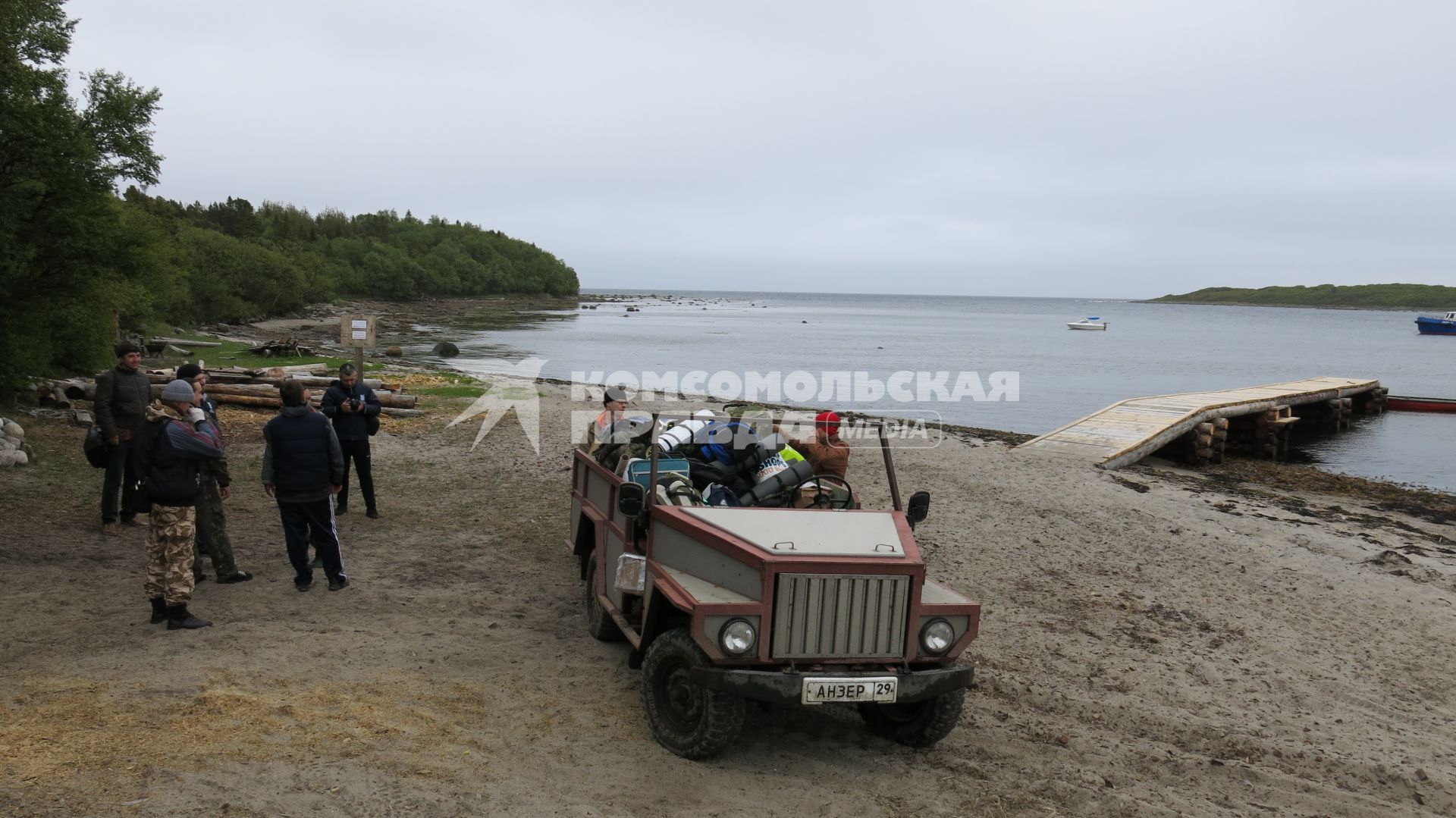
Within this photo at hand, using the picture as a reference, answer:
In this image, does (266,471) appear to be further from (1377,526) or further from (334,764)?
(1377,526)

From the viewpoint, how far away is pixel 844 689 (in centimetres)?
471

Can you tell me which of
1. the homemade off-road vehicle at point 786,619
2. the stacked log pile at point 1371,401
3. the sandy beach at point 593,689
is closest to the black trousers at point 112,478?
the sandy beach at point 593,689

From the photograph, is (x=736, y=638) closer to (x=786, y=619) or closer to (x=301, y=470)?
(x=786, y=619)

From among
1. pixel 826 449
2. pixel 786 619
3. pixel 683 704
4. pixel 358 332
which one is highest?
pixel 358 332

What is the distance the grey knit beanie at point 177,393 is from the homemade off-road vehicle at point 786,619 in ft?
11.2

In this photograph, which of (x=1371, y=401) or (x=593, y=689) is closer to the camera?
(x=593, y=689)

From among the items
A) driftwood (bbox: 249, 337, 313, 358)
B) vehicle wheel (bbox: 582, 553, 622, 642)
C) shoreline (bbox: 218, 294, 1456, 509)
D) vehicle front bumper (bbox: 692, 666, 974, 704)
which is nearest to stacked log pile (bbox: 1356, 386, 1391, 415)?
shoreline (bbox: 218, 294, 1456, 509)

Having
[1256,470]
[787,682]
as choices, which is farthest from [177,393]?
[1256,470]

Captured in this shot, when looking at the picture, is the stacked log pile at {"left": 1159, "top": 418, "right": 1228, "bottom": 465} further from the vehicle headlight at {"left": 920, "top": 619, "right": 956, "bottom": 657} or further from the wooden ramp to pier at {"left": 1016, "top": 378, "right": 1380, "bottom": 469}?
the vehicle headlight at {"left": 920, "top": 619, "right": 956, "bottom": 657}

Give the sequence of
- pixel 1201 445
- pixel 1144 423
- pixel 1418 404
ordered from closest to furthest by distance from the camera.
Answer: pixel 1201 445, pixel 1144 423, pixel 1418 404

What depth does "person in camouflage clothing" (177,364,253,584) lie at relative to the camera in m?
7.52

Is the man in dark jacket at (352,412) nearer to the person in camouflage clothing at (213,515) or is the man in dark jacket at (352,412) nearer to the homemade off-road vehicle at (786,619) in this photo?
the person in camouflage clothing at (213,515)

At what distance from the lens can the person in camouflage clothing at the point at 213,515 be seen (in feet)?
24.7

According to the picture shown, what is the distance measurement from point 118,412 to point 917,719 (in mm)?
8276
